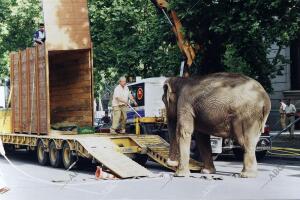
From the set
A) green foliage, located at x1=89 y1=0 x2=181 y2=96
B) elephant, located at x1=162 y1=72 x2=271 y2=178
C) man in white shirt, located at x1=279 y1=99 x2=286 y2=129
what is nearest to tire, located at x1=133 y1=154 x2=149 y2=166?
elephant, located at x1=162 y1=72 x2=271 y2=178

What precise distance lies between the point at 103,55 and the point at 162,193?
2023cm

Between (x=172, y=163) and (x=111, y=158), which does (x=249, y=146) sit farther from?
(x=111, y=158)

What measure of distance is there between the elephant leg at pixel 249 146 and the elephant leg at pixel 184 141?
1.25 m

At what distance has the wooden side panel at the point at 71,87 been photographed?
67.4 feet

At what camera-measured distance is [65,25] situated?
62.5 feet

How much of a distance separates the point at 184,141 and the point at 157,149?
1.61 meters

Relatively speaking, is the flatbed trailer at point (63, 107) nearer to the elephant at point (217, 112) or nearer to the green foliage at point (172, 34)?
the elephant at point (217, 112)

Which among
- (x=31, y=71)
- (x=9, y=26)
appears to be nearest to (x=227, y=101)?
(x=31, y=71)

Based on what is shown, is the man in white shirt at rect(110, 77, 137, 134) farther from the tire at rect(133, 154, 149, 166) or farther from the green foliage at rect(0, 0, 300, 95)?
the green foliage at rect(0, 0, 300, 95)

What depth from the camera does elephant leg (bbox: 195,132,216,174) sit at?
15438 mm

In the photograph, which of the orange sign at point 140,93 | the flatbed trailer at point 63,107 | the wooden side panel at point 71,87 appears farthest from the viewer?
the orange sign at point 140,93

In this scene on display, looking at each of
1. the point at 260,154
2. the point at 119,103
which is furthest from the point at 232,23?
the point at 119,103

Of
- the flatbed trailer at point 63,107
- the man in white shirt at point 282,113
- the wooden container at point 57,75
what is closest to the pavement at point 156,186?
the flatbed trailer at point 63,107

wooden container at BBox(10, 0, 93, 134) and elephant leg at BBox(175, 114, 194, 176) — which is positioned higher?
wooden container at BBox(10, 0, 93, 134)
